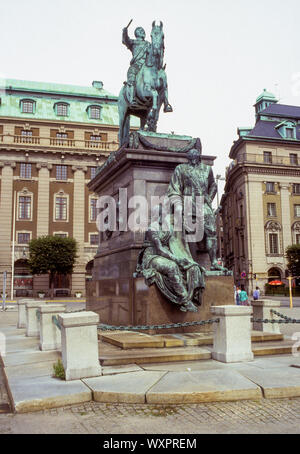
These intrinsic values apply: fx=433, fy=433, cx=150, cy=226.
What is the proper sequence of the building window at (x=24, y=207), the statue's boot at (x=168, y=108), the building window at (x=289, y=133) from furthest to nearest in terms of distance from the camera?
the building window at (x=289, y=133) → the building window at (x=24, y=207) → the statue's boot at (x=168, y=108)

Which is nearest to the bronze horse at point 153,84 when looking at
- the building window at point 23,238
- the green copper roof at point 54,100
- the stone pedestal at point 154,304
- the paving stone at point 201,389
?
the stone pedestal at point 154,304

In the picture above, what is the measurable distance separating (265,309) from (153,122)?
226 inches

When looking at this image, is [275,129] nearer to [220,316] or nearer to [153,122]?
[153,122]

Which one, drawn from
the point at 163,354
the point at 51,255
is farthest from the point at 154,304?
the point at 51,255

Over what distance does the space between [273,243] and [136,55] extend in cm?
4952

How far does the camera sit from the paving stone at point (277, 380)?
5328mm

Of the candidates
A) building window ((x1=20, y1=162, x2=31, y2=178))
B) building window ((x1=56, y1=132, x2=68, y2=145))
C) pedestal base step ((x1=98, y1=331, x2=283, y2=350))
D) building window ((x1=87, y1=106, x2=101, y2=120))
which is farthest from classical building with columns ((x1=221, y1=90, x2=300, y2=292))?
pedestal base step ((x1=98, y1=331, x2=283, y2=350))

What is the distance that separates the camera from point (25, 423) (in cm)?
455

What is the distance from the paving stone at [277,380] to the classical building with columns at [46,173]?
156 ft

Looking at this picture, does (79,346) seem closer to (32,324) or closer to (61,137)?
(32,324)

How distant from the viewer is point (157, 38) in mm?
11617

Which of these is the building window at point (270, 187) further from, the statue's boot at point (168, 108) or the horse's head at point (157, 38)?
the horse's head at point (157, 38)

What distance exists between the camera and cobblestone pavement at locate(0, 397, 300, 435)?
14.0ft

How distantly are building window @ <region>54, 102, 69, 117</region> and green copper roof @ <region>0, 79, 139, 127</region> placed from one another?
376mm
